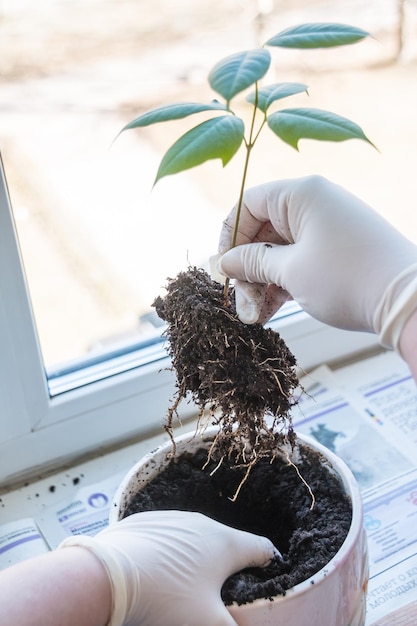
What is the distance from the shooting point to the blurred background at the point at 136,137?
2.64 ft

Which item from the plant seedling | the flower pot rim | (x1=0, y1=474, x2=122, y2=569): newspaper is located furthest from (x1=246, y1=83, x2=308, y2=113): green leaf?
(x1=0, y1=474, x2=122, y2=569): newspaper

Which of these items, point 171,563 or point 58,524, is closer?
point 171,563

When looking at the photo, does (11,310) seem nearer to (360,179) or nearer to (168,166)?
(168,166)

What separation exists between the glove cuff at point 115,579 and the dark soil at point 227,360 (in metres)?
0.17

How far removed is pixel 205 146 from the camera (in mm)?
478

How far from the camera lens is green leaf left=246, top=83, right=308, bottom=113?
531mm

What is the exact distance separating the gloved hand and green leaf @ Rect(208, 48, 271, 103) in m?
0.17

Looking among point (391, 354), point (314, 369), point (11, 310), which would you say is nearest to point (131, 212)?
point (11, 310)

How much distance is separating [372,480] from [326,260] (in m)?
0.44

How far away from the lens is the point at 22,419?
89cm

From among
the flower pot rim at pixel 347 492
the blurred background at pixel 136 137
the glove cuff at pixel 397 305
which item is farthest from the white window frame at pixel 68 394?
the glove cuff at pixel 397 305

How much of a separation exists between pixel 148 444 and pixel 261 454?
0.33 m

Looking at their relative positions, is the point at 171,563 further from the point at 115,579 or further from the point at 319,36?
the point at 319,36

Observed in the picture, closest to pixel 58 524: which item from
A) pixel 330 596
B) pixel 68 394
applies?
pixel 68 394
